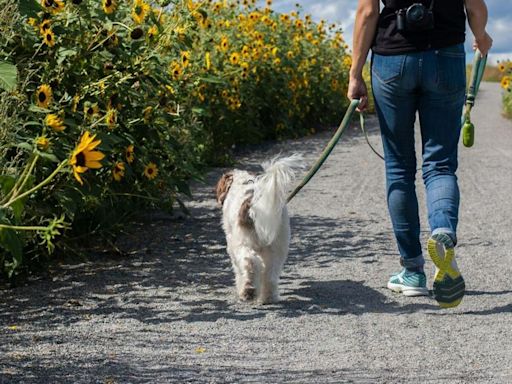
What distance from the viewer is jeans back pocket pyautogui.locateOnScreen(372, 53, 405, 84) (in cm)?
461

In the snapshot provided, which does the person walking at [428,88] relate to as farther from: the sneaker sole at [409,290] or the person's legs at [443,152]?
the sneaker sole at [409,290]

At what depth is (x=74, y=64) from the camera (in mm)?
5156

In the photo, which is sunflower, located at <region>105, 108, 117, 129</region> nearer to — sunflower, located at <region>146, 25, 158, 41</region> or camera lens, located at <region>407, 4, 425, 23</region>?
sunflower, located at <region>146, 25, 158, 41</region>

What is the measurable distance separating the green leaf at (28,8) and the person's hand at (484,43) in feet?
7.68

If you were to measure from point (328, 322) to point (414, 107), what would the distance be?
1.23 m

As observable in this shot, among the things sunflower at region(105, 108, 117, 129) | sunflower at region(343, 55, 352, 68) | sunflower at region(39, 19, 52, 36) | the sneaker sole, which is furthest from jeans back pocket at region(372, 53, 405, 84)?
sunflower at region(343, 55, 352, 68)

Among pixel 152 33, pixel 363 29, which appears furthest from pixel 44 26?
pixel 363 29

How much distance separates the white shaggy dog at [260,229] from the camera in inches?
184

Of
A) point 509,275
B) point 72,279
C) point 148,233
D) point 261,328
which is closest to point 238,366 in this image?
point 261,328

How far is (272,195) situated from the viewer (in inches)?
183

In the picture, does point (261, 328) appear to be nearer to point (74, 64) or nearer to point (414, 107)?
point (414, 107)

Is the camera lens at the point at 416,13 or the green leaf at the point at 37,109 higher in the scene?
the camera lens at the point at 416,13

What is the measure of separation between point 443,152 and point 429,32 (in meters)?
0.64

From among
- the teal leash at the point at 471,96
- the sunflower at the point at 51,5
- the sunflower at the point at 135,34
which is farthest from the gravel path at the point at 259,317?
the sunflower at the point at 51,5
